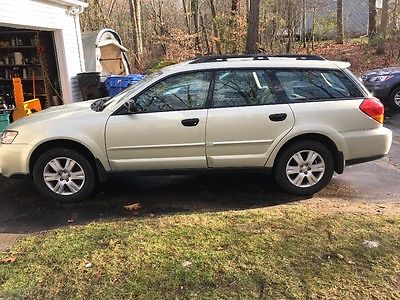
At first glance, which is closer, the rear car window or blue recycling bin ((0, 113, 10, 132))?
the rear car window

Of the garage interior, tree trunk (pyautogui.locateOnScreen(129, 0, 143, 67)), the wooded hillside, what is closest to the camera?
the garage interior

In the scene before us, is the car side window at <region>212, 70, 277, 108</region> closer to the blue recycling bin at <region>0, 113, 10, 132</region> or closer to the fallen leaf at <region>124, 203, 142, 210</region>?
the fallen leaf at <region>124, 203, 142, 210</region>

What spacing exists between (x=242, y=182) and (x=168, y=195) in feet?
3.47

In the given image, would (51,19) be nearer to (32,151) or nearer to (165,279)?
(32,151)

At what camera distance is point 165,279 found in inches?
121

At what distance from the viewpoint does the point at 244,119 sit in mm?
4676

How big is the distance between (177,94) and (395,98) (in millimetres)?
8053

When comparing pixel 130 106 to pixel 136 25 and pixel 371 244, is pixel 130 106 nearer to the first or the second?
pixel 371 244

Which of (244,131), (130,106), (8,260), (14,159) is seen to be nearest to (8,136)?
(14,159)

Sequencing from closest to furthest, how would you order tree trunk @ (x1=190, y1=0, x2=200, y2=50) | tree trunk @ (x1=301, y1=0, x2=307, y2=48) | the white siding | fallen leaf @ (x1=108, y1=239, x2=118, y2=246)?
fallen leaf @ (x1=108, y1=239, x2=118, y2=246), the white siding, tree trunk @ (x1=301, y1=0, x2=307, y2=48), tree trunk @ (x1=190, y1=0, x2=200, y2=50)

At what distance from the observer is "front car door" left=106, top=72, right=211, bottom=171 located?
4.70 m

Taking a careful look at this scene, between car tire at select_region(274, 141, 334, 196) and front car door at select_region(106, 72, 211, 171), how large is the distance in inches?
37.9

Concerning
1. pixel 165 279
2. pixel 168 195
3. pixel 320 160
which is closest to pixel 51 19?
pixel 168 195

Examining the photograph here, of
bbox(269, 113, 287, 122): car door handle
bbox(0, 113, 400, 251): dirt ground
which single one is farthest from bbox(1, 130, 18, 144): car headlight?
bbox(269, 113, 287, 122): car door handle
